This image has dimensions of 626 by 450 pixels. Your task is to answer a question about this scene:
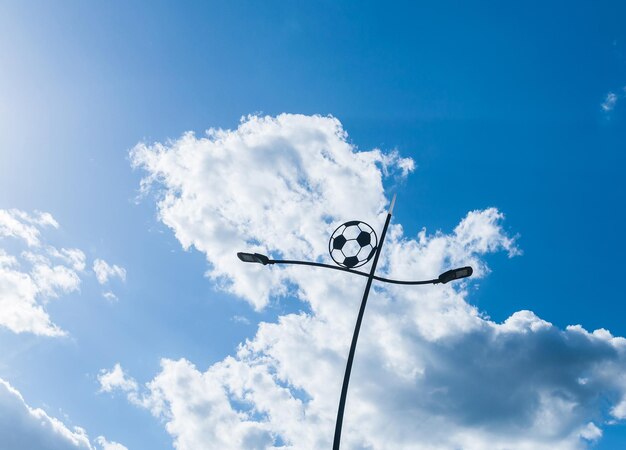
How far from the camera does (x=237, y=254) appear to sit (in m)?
12.2

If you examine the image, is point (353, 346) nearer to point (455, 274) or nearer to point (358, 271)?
point (358, 271)

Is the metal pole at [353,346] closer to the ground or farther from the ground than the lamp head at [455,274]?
closer to the ground

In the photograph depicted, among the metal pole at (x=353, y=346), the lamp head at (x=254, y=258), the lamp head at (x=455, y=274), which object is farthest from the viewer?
the lamp head at (x=254, y=258)

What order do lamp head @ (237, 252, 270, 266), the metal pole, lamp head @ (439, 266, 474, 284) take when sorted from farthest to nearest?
1. lamp head @ (237, 252, 270, 266)
2. lamp head @ (439, 266, 474, 284)
3. the metal pole

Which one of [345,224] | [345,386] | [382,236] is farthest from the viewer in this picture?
[345,224]

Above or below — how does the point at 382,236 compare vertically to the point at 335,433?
above

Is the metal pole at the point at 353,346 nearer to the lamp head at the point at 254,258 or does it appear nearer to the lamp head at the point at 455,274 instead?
the lamp head at the point at 455,274

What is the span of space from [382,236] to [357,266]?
117 cm

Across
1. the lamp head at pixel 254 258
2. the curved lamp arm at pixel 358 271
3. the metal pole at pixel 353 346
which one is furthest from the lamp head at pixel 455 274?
the lamp head at pixel 254 258

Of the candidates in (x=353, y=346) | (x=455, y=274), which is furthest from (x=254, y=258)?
(x=455, y=274)

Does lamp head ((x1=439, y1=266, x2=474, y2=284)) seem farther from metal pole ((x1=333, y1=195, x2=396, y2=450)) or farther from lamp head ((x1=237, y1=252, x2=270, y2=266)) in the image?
lamp head ((x1=237, y1=252, x2=270, y2=266))

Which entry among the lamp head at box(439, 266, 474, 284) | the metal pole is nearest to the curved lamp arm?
the lamp head at box(439, 266, 474, 284)

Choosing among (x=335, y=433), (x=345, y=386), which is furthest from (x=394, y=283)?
(x=335, y=433)

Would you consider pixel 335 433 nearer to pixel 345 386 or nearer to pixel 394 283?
pixel 345 386
